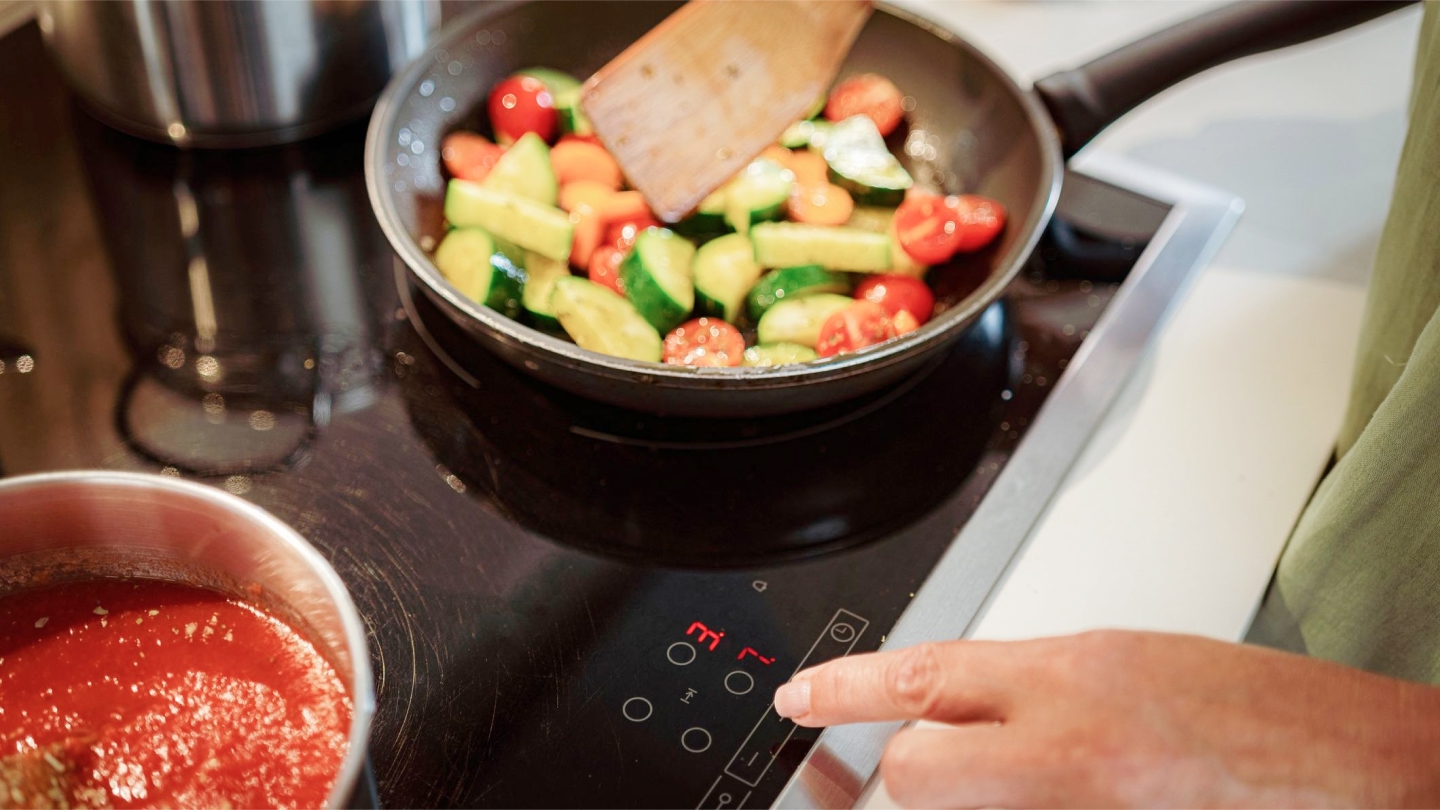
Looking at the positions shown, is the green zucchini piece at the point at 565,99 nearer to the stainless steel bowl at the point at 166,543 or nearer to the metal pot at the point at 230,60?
the metal pot at the point at 230,60

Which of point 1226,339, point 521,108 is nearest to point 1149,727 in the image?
point 1226,339

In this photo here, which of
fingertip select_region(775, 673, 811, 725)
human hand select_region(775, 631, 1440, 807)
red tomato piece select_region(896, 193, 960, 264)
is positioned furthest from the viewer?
red tomato piece select_region(896, 193, 960, 264)

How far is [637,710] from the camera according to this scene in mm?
791

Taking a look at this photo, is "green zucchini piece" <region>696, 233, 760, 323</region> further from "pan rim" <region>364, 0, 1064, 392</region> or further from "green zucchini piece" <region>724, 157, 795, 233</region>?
"pan rim" <region>364, 0, 1064, 392</region>

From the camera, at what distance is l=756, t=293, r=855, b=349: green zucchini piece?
3.40 ft

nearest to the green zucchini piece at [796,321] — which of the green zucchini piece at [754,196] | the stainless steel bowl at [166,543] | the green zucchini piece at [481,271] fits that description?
the green zucchini piece at [754,196]

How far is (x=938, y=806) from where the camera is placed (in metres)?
0.62

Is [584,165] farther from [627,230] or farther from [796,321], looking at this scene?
[796,321]

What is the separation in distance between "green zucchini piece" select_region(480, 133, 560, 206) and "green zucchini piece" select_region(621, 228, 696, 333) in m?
0.13

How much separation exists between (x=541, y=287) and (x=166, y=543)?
1.56 ft

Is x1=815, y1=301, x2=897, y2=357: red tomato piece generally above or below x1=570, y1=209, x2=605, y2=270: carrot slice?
below

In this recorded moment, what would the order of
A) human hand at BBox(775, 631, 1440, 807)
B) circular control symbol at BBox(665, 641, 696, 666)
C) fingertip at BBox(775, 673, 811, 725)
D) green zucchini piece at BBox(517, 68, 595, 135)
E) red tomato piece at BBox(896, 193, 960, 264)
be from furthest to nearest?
A: green zucchini piece at BBox(517, 68, 595, 135)
red tomato piece at BBox(896, 193, 960, 264)
circular control symbol at BBox(665, 641, 696, 666)
fingertip at BBox(775, 673, 811, 725)
human hand at BBox(775, 631, 1440, 807)

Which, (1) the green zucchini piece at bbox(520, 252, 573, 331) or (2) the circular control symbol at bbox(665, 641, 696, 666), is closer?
(2) the circular control symbol at bbox(665, 641, 696, 666)

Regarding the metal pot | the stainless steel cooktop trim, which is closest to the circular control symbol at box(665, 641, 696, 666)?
the stainless steel cooktop trim
